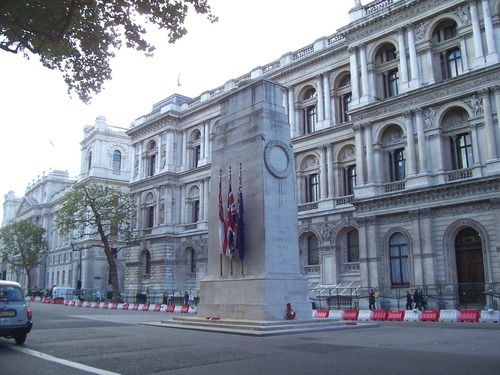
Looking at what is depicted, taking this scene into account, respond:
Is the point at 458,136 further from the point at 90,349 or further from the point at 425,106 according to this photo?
the point at 90,349

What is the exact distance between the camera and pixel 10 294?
45.2 feet

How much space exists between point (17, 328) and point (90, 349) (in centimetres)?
239

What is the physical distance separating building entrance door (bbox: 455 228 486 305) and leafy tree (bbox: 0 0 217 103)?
22.6 meters

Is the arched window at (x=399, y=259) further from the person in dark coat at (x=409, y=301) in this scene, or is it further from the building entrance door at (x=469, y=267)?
the building entrance door at (x=469, y=267)

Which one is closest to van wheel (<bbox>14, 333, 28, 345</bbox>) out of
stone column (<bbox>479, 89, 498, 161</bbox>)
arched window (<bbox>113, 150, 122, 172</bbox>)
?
stone column (<bbox>479, 89, 498, 161</bbox>)

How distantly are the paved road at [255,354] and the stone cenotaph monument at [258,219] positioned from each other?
2.75 meters

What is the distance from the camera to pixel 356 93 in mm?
36188

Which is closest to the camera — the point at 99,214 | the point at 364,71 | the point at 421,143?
the point at 421,143

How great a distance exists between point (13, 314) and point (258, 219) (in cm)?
927

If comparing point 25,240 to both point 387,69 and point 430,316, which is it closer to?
point 387,69

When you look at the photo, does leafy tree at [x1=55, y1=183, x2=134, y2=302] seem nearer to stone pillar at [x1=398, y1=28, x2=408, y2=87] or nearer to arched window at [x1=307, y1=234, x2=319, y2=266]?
arched window at [x1=307, y1=234, x2=319, y2=266]

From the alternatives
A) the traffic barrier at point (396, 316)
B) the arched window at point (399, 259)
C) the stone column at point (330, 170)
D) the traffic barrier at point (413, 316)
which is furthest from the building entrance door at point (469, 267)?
the stone column at point (330, 170)

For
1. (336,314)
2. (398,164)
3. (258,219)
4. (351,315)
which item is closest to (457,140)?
(398,164)

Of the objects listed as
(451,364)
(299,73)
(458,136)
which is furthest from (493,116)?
(451,364)
